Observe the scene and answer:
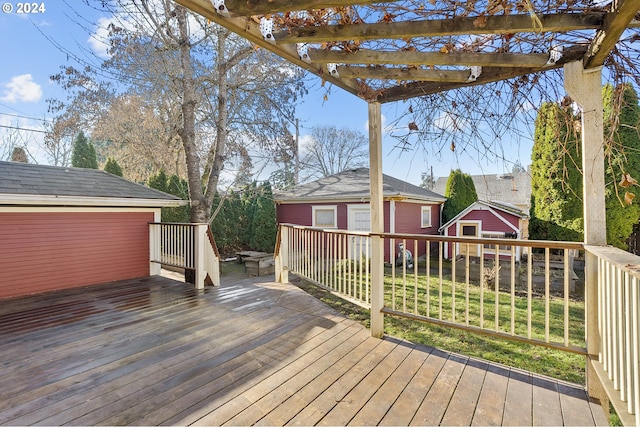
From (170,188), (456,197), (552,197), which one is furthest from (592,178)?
(456,197)

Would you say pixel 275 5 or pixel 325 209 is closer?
pixel 275 5

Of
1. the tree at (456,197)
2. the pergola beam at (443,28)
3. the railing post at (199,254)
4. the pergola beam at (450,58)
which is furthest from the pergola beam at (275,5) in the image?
the tree at (456,197)

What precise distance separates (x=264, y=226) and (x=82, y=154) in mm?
7889

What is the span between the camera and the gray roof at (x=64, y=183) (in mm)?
4891

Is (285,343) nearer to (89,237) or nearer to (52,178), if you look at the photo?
(89,237)

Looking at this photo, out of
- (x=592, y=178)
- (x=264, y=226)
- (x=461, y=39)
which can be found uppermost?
(x=461, y=39)

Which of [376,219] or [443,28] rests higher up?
[443,28]

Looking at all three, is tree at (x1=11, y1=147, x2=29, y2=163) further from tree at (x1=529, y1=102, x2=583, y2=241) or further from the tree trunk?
tree at (x1=529, y1=102, x2=583, y2=241)

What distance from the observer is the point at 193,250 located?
539 centimetres

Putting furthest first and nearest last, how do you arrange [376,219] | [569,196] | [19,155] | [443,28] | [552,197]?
[19,155] < [552,197] < [569,196] < [376,219] < [443,28]

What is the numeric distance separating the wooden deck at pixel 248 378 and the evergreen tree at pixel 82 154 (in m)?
10.2

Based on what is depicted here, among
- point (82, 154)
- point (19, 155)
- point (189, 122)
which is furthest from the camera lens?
point (19, 155)

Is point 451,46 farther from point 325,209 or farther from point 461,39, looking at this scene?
point 325,209

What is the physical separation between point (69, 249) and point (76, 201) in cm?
92
